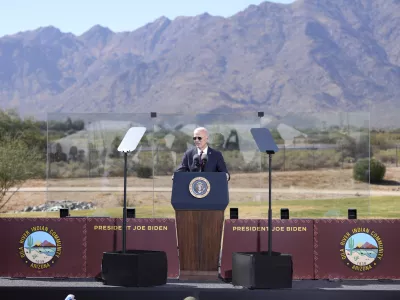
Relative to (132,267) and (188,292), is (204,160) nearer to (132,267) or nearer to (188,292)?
(132,267)

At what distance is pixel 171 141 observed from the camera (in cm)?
2248

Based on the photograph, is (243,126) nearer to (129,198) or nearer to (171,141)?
(171,141)

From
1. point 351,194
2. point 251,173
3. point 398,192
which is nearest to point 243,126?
point 251,173

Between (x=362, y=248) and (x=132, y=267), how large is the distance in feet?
11.8

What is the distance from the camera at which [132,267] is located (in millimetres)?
11961

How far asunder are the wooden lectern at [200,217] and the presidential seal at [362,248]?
2037mm

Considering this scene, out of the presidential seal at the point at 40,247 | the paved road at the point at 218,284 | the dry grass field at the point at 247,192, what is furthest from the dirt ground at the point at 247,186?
the paved road at the point at 218,284

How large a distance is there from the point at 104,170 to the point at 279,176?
872 centimetres

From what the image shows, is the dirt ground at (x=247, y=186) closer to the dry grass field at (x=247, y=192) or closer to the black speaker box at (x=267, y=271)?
the dry grass field at (x=247, y=192)

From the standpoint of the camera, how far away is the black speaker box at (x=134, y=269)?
Answer: 1195cm

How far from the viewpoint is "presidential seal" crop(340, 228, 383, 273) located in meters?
12.9

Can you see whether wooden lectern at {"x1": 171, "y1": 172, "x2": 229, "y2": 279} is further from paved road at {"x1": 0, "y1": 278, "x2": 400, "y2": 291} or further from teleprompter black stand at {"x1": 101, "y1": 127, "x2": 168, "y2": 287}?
teleprompter black stand at {"x1": 101, "y1": 127, "x2": 168, "y2": 287}

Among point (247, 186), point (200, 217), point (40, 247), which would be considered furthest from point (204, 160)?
point (247, 186)

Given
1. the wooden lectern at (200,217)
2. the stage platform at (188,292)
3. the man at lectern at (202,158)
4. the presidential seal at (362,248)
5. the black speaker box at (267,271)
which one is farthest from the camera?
the presidential seal at (362,248)
